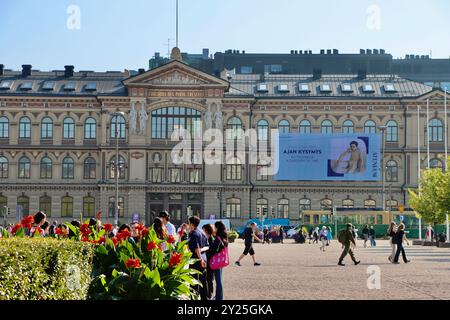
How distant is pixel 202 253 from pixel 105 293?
4.89 m

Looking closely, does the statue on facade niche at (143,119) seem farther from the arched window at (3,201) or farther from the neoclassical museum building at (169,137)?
the arched window at (3,201)

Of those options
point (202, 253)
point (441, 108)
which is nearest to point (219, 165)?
point (441, 108)

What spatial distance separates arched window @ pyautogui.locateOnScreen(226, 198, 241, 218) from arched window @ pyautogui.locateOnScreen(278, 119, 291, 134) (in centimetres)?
933

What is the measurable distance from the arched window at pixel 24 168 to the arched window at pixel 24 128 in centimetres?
239

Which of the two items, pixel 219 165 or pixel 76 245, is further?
pixel 219 165

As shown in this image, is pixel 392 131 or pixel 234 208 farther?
pixel 392 131

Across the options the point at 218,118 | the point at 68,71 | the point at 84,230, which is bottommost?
the point at 84,230

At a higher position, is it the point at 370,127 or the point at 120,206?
the point at 370,127

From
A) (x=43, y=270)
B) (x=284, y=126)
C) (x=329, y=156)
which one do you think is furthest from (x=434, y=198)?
(x=43, y=270)

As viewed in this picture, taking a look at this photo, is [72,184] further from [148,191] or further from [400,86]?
[400,86]

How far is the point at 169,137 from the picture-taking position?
104000 millimetres

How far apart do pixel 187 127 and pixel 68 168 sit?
13749 mm

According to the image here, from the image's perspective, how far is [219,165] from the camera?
340ft

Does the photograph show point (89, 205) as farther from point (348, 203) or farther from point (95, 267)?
point (95, 267)
